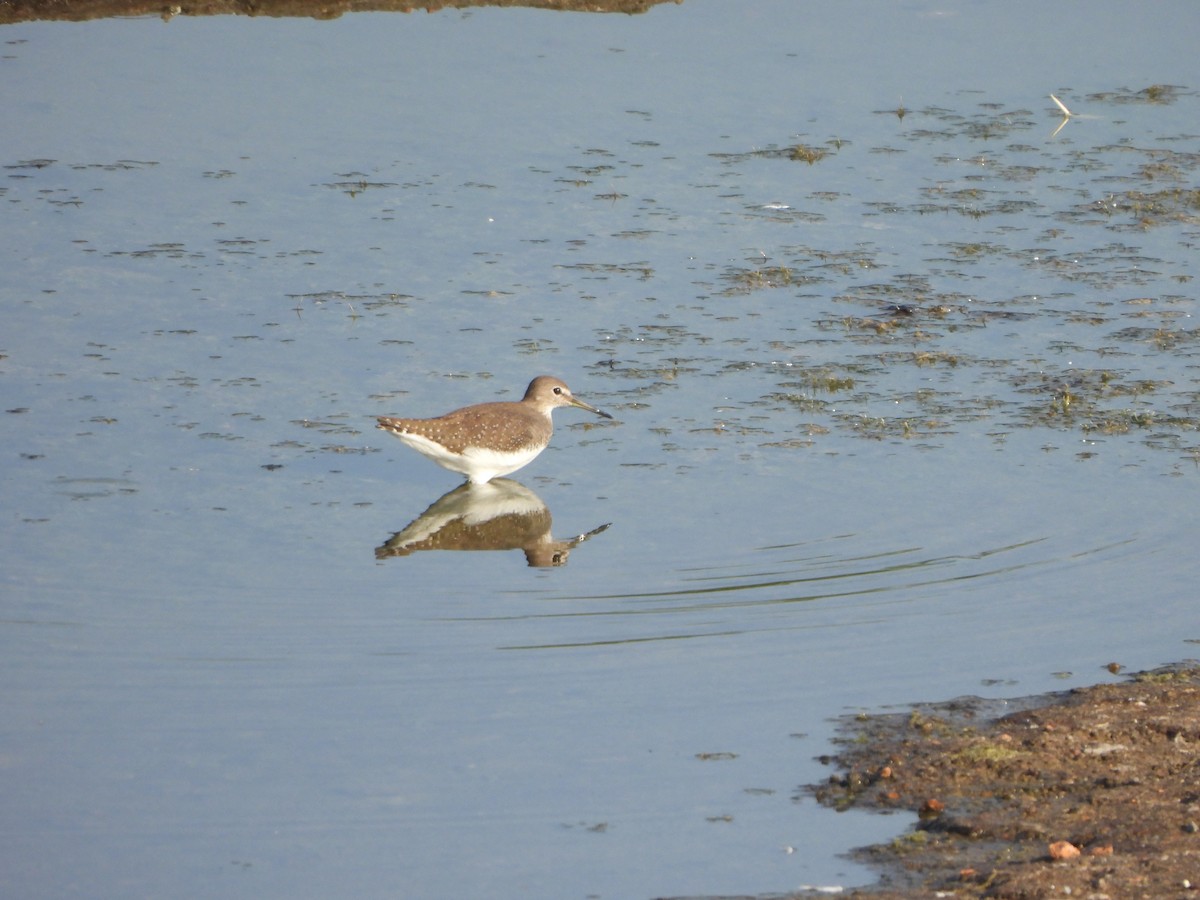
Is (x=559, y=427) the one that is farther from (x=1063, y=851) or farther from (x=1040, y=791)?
(x=1063, y=851)

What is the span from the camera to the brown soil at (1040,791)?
5.95 m

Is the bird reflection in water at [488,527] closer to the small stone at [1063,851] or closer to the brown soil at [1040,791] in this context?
the brown soil at [1040,791]

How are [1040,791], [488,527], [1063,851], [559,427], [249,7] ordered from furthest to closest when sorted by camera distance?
[249,7] → [559,427] → [488,527] → [1040,791] → [1063,851]

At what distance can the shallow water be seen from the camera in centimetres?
713

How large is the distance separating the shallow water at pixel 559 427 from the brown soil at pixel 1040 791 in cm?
26

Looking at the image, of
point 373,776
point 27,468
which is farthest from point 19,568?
point 373,776

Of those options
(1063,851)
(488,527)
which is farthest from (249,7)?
(1063,851)

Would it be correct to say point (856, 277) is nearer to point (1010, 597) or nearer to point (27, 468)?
point (1010, 597)

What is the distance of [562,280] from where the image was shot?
13508 millimetres

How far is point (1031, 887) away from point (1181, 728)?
165 cm

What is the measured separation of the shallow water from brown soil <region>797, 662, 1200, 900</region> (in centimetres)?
26

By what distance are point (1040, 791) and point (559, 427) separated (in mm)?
5769

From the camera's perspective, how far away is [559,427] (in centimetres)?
1204

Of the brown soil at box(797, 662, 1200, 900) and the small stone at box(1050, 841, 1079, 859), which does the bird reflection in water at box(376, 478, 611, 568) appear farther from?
the small stone at box(1050, 841, 1079, 859)
